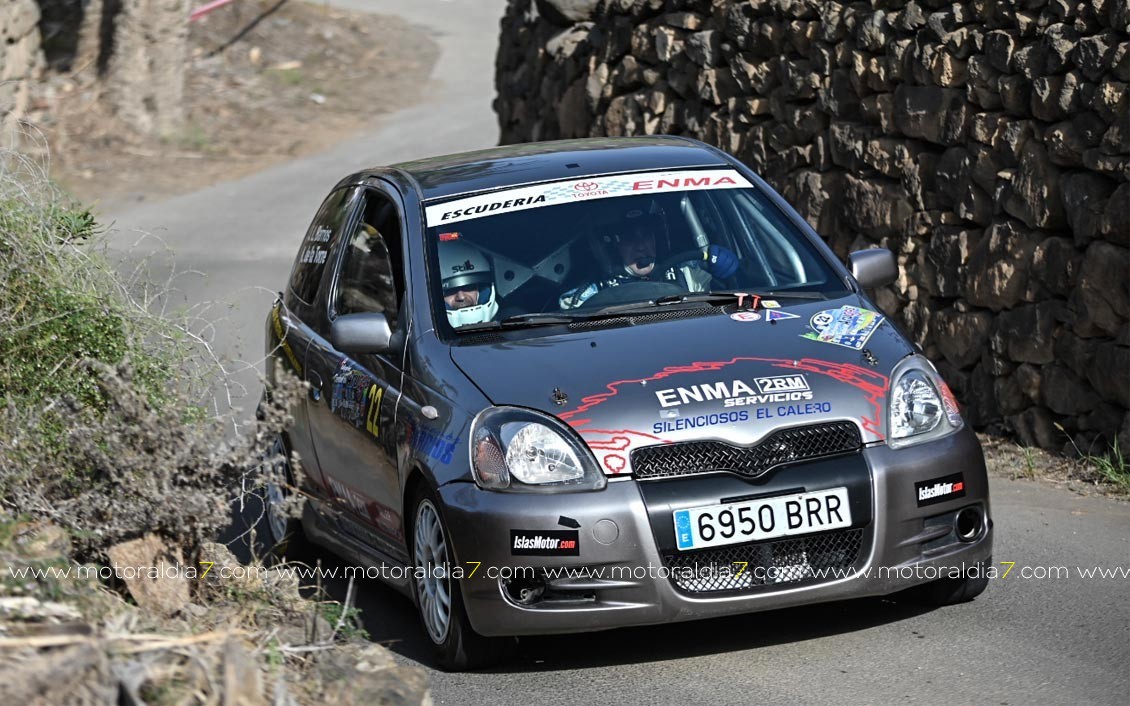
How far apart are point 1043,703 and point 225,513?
2739 millimetres

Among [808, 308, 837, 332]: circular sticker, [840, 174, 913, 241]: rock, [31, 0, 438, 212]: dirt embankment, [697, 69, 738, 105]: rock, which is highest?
[808, 308, 837, 332]: circular sticker

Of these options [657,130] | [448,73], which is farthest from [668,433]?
[448,73]

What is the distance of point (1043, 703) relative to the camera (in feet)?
17.3

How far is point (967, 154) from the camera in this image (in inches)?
375

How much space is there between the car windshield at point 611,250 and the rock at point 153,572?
155 centimetres

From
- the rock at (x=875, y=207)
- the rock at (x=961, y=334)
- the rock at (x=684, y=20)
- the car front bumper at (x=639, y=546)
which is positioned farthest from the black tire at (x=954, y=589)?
the rock at (x=684, y=20)

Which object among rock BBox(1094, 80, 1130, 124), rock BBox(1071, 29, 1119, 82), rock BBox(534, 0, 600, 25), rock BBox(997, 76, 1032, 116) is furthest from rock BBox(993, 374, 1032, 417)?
rock BBox(534, 0, 600, 25)

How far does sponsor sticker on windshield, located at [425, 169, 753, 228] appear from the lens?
7.09 m

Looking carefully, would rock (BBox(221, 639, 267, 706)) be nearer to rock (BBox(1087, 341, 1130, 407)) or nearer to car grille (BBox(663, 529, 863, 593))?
car grille (BBox(663, 529, 863, 593))

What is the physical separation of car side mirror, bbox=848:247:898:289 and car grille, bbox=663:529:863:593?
1.66 metres

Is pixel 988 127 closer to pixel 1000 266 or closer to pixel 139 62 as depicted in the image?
pixel 1000 266

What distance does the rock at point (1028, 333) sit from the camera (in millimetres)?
8977

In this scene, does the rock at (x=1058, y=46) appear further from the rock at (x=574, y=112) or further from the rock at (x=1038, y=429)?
the rock at (x=574, y=112)

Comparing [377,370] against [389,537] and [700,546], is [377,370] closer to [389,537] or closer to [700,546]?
[389,537]
